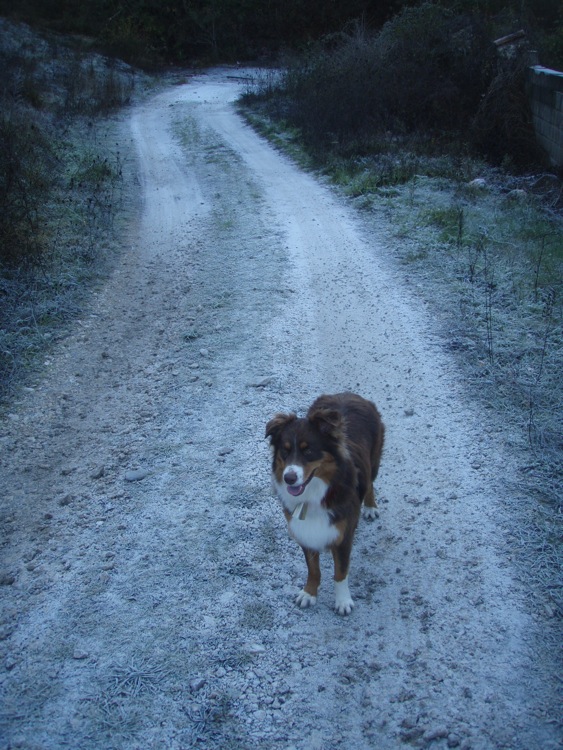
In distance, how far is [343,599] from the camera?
13.0ft

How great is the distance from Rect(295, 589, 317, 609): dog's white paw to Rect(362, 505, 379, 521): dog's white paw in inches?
35.8

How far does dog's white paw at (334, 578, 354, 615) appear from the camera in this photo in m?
3.96

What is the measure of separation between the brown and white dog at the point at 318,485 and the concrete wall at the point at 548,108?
451 inches

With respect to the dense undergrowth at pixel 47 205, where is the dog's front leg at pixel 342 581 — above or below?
below

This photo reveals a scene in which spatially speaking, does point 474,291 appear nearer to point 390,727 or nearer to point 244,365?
point 244,365

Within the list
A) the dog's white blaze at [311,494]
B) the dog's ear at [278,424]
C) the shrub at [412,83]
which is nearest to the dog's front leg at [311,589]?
the dog's white blaze at [311,494]

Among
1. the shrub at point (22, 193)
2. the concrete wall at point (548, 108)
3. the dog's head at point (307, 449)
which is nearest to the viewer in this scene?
the dog's head at point (307, 449)

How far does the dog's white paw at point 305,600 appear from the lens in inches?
159

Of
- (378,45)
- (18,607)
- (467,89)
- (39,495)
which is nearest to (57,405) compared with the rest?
(39,495)

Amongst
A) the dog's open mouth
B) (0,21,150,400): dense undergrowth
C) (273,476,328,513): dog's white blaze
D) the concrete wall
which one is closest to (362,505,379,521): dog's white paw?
(273,476,328,513): dog's white blaze

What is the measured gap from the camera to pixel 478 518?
4.55m

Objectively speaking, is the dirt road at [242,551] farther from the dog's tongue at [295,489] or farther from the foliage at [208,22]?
the foliage at [208,22]

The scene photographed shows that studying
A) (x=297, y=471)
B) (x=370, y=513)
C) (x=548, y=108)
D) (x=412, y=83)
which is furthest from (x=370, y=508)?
(x=412, y=83)

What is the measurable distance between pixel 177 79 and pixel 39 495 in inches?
1113
